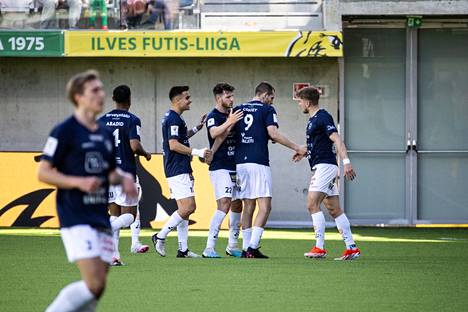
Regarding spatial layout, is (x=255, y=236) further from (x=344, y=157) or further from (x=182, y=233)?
(x=344, y=157)

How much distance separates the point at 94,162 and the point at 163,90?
1618 cm

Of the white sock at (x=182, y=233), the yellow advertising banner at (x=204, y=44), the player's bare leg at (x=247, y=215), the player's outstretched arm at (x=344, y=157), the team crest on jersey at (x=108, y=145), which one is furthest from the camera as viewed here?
the yellow advertising banner at (x=204, y=44)

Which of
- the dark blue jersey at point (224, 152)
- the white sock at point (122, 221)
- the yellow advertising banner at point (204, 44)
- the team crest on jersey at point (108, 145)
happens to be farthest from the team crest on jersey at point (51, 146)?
the yellow advertising banner at point (204, 44)

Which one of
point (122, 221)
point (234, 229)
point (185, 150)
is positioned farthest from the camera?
point (234, 229)

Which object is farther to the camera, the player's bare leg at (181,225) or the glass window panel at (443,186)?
the glass window panel at (443,186)

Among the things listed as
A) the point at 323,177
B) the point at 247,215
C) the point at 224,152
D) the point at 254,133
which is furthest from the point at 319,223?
the point at 224,152

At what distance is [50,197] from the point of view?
22172 mm

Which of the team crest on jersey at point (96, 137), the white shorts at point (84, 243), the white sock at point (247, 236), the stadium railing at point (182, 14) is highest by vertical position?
the stadium railing at point (182, 14)

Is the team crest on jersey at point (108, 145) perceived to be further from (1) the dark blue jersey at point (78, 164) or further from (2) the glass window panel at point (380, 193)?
(2) the glass window panel at point (380, 193)

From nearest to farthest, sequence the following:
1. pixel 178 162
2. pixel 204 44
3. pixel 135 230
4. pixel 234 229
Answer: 1. pixel 178 162
2. pixel 234 229
3. pixel 135 230
4. pixel 204 44

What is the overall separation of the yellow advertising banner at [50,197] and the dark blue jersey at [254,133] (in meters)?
6.71

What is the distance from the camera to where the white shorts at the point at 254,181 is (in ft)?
50.2

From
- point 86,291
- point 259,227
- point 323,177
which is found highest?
point 323,177

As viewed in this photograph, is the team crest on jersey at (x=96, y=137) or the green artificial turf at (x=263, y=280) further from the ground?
the team crest on jersey at (x=96, y=137)
